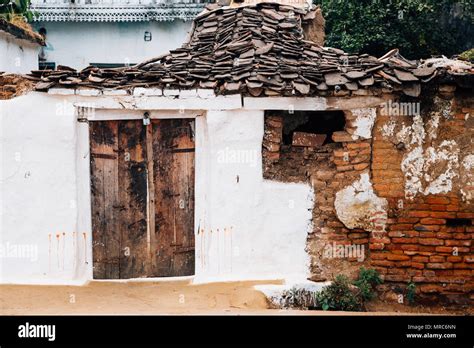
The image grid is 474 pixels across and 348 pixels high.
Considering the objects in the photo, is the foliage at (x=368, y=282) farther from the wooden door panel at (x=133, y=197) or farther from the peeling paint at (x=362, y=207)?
the wooden door panel at (x=133, y=197)

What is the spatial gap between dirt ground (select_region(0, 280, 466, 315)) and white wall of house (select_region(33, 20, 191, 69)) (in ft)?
36.4

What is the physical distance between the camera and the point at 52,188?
992 cm

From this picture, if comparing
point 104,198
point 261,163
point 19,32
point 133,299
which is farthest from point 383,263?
point 19,32

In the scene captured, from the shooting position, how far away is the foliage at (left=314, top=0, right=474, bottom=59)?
17.6 metres

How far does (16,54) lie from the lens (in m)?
13.6

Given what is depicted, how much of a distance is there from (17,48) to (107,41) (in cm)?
653

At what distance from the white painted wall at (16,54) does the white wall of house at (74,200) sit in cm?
352

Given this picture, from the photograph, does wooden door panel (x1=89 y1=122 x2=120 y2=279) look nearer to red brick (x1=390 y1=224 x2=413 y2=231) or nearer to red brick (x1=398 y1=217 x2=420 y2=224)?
red brick (x1=390 y1=224 x2=413 y2=231)

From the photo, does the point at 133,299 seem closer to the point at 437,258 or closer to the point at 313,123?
the point at 313,123

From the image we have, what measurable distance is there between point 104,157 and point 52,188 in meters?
0.85

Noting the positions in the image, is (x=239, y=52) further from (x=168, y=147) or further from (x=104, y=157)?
(x=104, y=157)

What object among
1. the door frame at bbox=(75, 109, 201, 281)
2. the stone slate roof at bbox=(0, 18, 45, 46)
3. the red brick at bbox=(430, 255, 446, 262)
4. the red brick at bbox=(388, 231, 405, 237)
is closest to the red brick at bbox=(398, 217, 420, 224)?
the red brick at bbox=(388, 231, 405, 237)

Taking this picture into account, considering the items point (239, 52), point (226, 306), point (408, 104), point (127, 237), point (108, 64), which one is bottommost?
point (226, 306)
